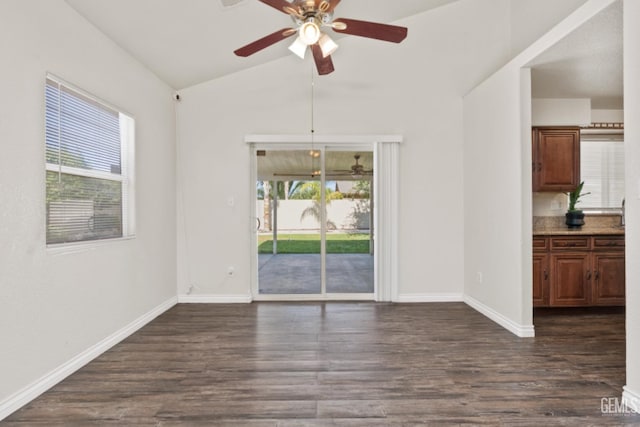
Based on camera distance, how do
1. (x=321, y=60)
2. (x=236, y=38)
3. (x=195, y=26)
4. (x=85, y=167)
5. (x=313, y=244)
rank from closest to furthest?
(x=85, y=167) → (x=321, y=60) → (x=195, y=26) → (x=236, y=38) → (x=313, y=244)

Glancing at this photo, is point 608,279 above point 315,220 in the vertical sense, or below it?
below

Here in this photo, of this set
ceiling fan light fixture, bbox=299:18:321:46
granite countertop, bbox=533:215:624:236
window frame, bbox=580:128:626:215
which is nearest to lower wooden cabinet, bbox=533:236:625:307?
granite countertop, bbox=533:215:624:236

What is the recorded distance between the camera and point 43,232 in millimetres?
2434

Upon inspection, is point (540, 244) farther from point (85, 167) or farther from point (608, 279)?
point (85, 167)

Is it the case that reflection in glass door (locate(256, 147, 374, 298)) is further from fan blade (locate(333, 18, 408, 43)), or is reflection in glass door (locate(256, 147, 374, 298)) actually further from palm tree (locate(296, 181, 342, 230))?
fan blade (locate(333, 18, 408, 43))

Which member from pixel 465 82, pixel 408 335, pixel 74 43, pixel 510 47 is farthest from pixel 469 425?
pixel 510 47

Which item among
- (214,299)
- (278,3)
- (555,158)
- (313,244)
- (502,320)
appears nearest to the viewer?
(278,3)

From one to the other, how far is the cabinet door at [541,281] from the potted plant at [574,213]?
860 millimetres

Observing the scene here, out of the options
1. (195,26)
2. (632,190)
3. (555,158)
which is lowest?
(632,190)

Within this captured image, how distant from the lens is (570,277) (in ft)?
13.2

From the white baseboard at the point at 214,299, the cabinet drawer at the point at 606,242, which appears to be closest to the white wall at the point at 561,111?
the cabinet drawer at the point at 606,242

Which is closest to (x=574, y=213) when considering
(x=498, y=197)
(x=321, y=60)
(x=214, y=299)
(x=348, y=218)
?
(x=498, y=197)

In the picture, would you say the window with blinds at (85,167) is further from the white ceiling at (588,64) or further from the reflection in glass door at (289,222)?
the white ceiling at (588,64)

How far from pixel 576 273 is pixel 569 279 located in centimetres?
11
